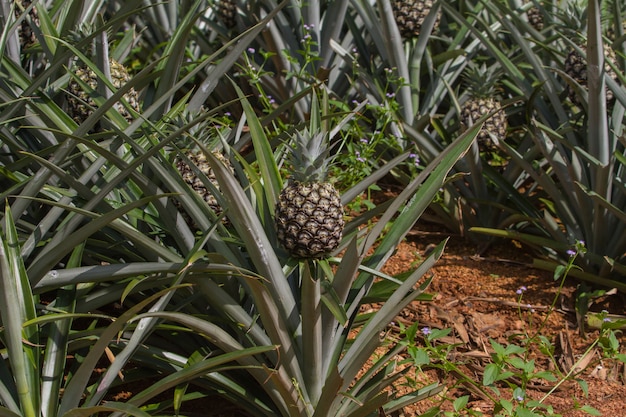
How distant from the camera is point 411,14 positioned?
12.6 ft

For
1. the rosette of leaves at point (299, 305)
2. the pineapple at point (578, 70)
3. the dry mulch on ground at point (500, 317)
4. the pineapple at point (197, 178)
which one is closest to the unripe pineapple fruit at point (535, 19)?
the pineapple at point (578, 70)

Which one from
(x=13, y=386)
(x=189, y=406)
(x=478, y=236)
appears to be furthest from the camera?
(x=478, y=236)

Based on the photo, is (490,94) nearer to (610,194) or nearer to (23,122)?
(610,194)

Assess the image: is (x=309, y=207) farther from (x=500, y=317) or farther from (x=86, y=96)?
(x=500, y=317)

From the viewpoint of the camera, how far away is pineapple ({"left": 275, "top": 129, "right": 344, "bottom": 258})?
6.53 ft

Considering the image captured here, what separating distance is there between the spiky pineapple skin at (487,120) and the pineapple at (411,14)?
0.66 m

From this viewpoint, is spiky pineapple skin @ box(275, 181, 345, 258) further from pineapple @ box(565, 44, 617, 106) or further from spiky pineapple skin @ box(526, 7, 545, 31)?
spiky pineapple skin @ box(526, 7, 545, 31)

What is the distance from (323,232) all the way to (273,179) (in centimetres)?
28

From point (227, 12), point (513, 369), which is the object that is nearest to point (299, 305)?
point (513, 369)

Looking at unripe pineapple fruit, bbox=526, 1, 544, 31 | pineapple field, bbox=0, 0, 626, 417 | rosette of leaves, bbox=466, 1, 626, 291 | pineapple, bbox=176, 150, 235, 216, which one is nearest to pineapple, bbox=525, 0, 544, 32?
unripe pineapple fruit, bbox=526, 1, 544, 31

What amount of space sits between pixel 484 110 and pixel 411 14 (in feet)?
2.53

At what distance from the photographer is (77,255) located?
6.95 feet

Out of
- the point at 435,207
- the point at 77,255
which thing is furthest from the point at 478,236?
the point at 77,255

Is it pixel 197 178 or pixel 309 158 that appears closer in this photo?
pixel 309 158
